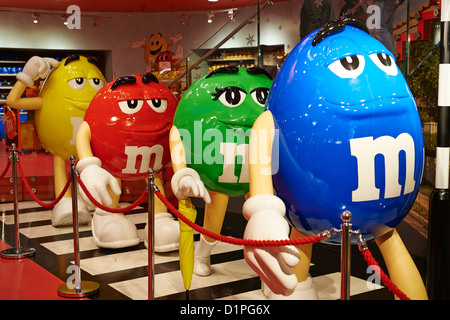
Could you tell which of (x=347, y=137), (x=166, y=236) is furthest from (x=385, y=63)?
(x=166, y=236)

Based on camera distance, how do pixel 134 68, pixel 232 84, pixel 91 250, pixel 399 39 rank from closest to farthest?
pixel 232 84, pixel 399 39, pixel 91 250, pixel 134 68

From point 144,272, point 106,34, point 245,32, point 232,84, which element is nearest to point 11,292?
point 144,272

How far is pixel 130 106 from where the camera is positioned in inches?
156

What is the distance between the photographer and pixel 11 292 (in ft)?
11.7

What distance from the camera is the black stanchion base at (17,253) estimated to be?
4406 mm

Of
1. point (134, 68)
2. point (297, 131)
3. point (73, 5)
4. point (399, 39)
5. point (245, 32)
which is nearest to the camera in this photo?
point (297, 131)

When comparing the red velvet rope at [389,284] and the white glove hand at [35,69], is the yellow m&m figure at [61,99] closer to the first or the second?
the white glove hand at [35,69]

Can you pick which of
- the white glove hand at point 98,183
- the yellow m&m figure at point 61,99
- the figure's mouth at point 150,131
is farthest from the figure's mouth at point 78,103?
the white glove hand at point 98,183

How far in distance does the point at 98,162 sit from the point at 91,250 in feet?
4.69

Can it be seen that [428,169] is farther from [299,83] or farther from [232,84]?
[299,83]

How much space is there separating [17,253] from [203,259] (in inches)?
65.7

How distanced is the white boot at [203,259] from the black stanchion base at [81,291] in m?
0.75

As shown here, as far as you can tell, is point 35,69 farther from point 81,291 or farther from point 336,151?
point 336,151

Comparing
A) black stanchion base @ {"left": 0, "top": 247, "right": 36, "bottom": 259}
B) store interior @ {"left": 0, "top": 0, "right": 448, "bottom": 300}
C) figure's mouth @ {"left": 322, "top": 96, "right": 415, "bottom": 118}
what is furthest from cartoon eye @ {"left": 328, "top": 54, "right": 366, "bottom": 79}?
black stanchion base @ {"left": 0, "top": 247, "right": 36, "bottom": 259}
